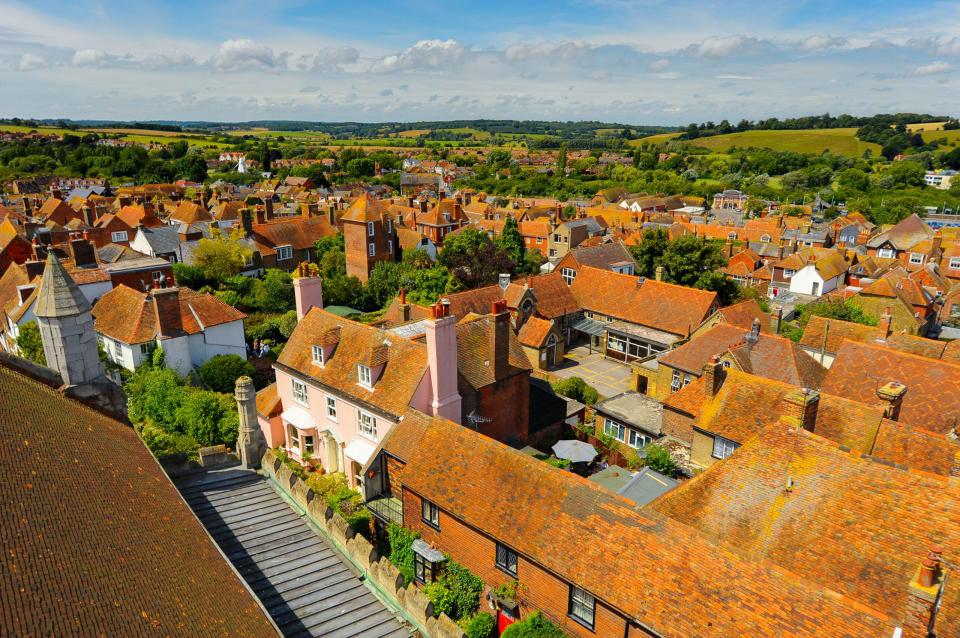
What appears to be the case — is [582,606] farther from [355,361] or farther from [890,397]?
[890,397]

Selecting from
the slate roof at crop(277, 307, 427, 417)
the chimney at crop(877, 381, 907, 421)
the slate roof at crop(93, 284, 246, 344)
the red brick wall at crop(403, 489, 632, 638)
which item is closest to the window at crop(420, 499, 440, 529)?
the red brick wall at crop(403, 489, 632, 638)

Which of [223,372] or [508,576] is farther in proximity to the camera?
[223,372]

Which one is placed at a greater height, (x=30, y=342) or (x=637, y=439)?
(x=30, y=342)

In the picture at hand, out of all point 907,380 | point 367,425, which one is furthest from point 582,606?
point 907,380

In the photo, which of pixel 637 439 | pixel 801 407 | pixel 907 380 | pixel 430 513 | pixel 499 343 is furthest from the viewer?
pixel 637 439

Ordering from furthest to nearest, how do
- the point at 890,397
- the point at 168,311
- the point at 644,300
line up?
the point at 644,300 < the point at 168,311 < the point at 890,397

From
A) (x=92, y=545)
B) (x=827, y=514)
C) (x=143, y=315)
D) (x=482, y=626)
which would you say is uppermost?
(x=92, y=545)

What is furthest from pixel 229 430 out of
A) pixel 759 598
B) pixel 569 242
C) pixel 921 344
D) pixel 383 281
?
pixel 569 242
